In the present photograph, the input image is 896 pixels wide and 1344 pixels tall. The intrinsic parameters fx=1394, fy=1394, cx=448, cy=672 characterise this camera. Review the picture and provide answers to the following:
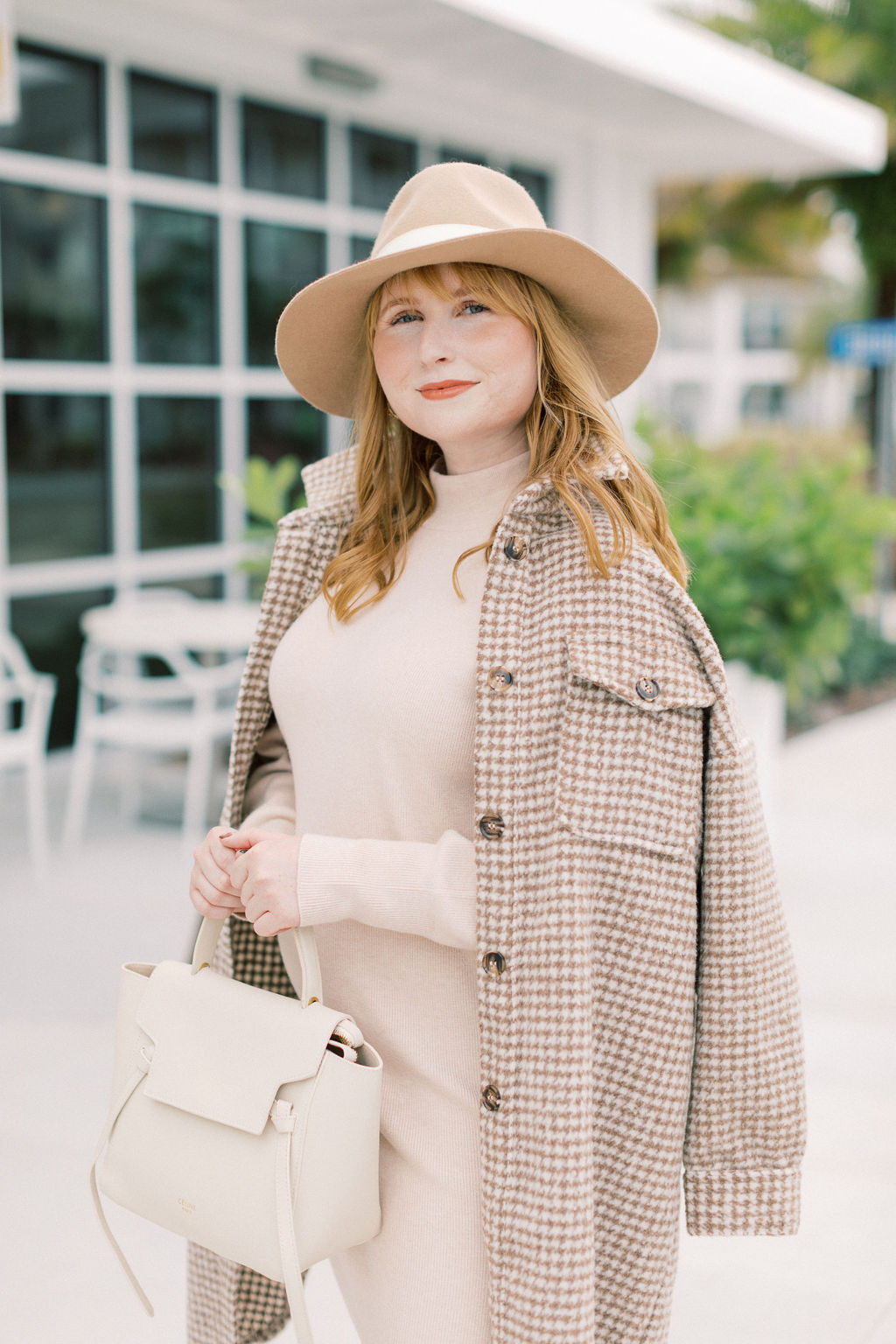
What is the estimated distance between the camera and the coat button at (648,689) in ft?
4.79

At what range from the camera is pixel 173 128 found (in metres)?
7.39

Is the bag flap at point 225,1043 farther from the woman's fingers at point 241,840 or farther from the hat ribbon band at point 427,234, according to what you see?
the hat ribbon band at point 427,234

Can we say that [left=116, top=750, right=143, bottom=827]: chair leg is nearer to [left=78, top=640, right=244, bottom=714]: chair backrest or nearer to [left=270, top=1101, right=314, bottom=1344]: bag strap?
[left=78, top=640, right=244, bottom=714]: chair backrest

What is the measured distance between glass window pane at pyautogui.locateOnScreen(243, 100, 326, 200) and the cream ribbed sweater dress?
6.85 meters

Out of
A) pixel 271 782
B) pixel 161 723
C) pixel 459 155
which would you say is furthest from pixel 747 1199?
pixel 459 155

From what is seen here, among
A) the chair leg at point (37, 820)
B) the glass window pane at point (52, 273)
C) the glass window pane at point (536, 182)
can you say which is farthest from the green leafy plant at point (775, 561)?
the glass window pane at point (536, 182)

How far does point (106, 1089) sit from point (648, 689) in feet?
8.77

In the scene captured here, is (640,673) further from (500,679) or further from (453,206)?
(453,206)

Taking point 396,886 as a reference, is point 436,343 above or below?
above

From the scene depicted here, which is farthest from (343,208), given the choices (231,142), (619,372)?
(619,372)

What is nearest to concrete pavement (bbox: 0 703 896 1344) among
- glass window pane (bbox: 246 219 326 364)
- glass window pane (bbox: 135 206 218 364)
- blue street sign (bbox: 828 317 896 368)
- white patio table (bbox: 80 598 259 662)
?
white patio table (bbox: 80 598 259 662)

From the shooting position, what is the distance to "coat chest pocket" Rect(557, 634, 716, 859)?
1452mm

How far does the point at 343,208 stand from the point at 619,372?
23.9 ft

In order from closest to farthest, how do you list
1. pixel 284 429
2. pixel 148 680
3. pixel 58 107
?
pixel 148 680 < pixel 58 107 < pixel 284 429
